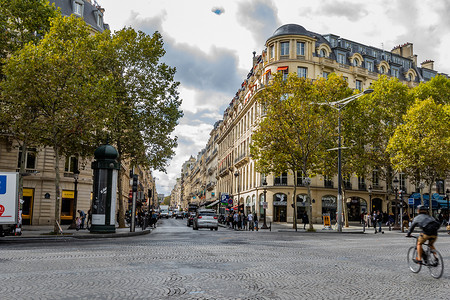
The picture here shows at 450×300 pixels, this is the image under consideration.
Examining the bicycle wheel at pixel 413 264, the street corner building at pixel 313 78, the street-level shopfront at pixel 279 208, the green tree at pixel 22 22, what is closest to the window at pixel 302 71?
the street corner building at pixel 313 78

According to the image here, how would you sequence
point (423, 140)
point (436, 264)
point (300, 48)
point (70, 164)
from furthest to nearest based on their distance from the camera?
point (300, 48) < point (70, 164) < point (423, 140) < point (436, 264)

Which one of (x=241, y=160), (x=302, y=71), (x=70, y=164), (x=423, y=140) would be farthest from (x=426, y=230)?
(x=241, y=160)

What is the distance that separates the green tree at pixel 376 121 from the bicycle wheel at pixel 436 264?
2977 centimetres

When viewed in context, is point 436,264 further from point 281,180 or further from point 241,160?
point 241,160

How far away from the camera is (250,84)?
5738cm

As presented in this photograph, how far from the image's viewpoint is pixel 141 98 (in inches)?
1184

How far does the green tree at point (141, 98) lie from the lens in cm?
2894

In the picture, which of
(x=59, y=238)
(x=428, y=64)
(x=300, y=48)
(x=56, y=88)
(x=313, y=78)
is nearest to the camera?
(x=59, y=238)

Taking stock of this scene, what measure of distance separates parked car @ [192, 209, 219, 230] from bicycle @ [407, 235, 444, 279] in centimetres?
2321

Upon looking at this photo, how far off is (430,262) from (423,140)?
94.6 feet

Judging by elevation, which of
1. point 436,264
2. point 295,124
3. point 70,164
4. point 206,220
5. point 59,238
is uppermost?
point 295,124

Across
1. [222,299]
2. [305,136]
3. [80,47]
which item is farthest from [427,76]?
[222,299]

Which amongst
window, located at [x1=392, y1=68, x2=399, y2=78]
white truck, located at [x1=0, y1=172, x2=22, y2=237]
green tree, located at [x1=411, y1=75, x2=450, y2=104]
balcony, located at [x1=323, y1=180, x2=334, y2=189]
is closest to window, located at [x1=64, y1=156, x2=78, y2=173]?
white truck, located at [x1=0, y1=172, x2=22, y2=237]

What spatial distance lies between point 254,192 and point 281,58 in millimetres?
17116
